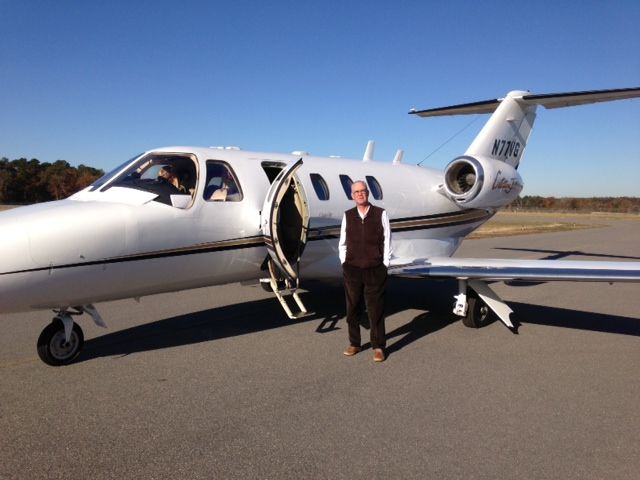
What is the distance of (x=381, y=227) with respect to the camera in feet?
18.1

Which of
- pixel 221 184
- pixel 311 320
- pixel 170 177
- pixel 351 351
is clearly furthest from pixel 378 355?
pixel 170 177

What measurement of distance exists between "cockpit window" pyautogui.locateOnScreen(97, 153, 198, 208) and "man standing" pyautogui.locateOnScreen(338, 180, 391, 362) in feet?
6.36

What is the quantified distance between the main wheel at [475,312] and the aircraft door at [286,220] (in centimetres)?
260

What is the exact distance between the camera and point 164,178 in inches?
233

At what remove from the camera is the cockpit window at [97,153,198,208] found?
5691 mm

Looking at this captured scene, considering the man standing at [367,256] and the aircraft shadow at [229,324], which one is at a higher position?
the man standing at [367,256]

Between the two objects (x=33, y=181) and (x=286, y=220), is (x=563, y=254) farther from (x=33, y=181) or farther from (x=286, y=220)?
(x=33, y=181)

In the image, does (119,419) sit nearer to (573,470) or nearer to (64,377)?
(64,377)

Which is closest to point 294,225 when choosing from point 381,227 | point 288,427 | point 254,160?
point 254,160

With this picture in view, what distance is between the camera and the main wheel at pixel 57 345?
5168 millimetres

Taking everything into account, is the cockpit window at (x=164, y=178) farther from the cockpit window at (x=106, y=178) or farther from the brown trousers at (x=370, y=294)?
the brown trousers at (x=370, y=294)

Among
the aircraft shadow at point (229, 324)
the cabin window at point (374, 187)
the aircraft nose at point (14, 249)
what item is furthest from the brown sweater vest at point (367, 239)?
the aircraft nose at point (14, 249)

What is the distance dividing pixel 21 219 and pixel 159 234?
1308 mm

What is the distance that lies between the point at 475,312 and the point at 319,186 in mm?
2966
